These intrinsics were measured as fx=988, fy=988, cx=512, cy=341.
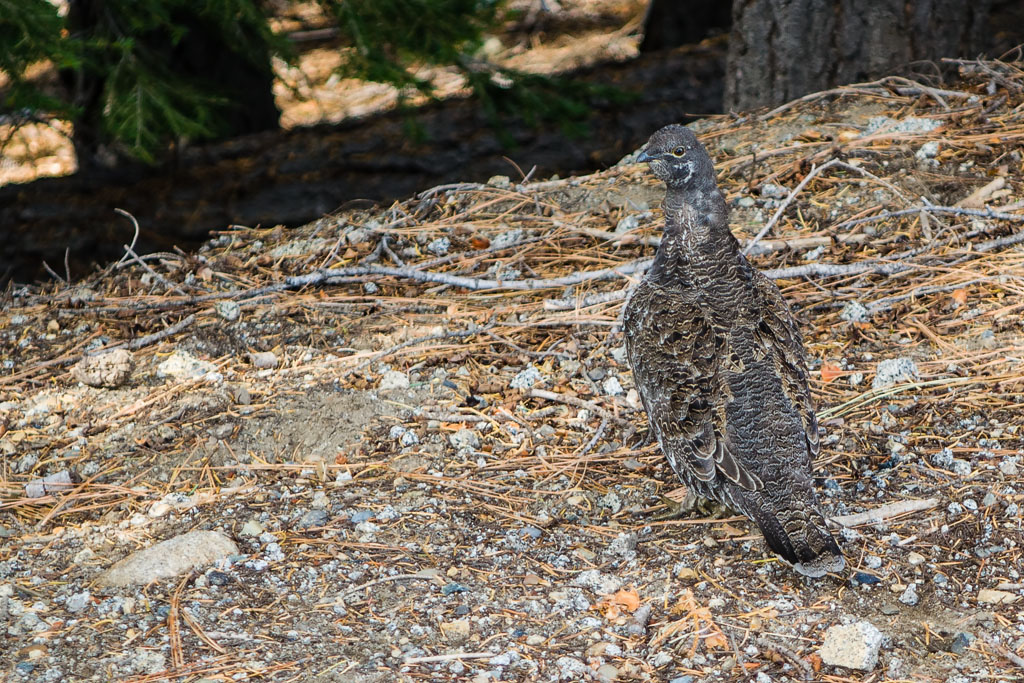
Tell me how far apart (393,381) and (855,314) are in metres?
2.30

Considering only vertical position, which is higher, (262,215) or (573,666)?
(262,215)

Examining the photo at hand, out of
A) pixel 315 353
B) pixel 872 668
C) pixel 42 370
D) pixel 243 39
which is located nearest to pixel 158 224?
pixel 243 39

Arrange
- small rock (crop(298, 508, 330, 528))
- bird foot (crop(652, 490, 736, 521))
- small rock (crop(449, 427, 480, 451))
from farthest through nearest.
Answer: small rock (crop(449, 427, 480, 451)), bird foot (crop(652, 490, 736, 521)), small rock (crop(298, 508, 330, 528))

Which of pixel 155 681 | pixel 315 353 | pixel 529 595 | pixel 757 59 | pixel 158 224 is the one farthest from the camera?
pixel 158 224

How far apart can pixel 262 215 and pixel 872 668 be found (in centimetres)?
587

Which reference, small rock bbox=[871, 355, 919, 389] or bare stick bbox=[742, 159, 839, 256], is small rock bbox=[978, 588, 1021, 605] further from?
bare stick bbox=[742, 159, 839, 256]

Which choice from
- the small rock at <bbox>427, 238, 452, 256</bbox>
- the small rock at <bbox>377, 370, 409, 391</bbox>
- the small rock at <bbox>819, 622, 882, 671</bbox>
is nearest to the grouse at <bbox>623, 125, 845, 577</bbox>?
the small rock at <bbox>819, 622, 882, 671</bbox>

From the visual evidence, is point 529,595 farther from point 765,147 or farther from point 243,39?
point 243,39

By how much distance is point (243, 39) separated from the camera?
6.84 meters

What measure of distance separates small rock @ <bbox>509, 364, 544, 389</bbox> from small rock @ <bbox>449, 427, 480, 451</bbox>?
1.40 ft

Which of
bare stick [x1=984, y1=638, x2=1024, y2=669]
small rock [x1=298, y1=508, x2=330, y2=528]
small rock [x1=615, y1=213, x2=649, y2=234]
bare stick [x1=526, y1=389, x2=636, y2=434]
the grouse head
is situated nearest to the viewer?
bare stick [x1=984, y1=638, x2=1024, y2=669]

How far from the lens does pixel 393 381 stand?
474 centimetres

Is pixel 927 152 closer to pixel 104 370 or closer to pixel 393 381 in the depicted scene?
pixel 393 381

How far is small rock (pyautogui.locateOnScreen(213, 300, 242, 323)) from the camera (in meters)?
5.30
